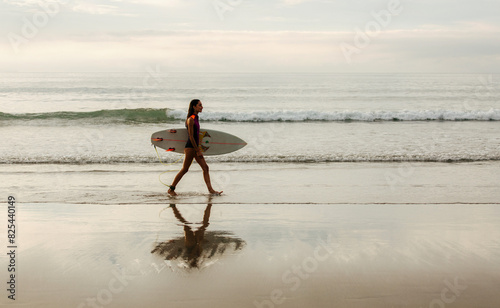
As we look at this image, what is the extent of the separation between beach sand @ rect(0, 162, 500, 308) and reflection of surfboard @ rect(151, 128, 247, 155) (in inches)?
41.6

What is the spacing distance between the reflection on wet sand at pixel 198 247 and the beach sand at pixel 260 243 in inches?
0.8

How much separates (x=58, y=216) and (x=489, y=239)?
19.4 feet

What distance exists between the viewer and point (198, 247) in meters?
5.61

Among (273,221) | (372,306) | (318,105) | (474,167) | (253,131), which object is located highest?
(318,105)

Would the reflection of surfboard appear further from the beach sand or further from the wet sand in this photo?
the wet sand

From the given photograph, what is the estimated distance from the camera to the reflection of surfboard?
10.8 meters

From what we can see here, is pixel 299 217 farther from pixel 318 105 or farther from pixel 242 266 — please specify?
pixel 318 105

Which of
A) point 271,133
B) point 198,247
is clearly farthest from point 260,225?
point 271,133

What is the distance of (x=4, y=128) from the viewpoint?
20.8 m

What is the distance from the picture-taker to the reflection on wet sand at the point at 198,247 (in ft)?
17.0

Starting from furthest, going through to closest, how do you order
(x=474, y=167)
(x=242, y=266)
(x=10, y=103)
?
(x=10, y=103) < (x=474, y=167) < (x=242, y=266)

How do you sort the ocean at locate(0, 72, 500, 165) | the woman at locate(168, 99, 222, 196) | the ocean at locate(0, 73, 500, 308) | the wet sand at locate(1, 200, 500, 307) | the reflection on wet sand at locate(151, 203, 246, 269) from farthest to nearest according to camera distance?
the ocean at locate(0, 72, 500, 165) < the woman at locate(168, 99, 222, 196) < the reflection on wet sand at locate(151, 203, 246, 269) < the ocean at locate(0, 73, 500, 308) < the wet sand at locate(1, 200, 500, 307)

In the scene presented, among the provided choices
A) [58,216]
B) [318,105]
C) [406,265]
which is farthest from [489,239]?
[318,105]

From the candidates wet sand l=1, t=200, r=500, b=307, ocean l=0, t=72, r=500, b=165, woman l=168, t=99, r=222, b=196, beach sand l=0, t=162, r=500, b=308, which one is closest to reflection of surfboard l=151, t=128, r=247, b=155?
beach sand l=0, t=162, r=500, b=308
